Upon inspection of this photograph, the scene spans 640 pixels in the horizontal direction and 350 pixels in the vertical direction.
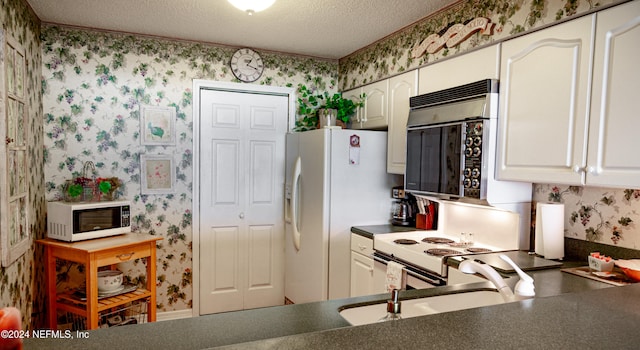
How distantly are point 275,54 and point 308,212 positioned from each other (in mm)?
1524

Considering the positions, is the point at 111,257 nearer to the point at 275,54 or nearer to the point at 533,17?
the point at 275,54

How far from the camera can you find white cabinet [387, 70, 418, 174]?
3.08 m

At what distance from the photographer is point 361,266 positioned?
3.12 metres

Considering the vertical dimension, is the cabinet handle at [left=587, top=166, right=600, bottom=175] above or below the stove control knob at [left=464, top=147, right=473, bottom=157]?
below

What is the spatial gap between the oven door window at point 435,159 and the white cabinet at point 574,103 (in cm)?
27

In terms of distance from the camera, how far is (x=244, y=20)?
299cm

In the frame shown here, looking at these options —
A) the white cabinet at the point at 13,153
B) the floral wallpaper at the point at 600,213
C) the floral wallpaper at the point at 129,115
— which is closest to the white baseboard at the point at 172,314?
the floral wallpaper at the point at 129,115

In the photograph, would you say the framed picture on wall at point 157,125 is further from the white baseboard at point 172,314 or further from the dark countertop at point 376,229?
the dark countertop at point 376,229

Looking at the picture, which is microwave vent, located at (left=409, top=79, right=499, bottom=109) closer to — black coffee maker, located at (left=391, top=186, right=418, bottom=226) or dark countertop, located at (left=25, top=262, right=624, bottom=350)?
black coffee maker, located at (left=391, top=186, right=418, bottom=226)

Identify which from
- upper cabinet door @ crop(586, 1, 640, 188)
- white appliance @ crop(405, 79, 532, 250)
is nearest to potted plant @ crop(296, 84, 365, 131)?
white appliance @ crop(405, 79, 532, 250)

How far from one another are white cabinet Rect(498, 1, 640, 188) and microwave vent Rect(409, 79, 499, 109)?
83mm

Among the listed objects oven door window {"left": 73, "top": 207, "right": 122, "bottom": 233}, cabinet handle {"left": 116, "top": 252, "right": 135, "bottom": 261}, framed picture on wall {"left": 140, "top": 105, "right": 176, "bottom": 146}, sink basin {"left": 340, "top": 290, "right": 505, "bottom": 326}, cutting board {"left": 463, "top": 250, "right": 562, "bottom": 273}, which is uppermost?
framed picture on wall {"left": 140, "top": 105, "right": 176, "bottom": 146}

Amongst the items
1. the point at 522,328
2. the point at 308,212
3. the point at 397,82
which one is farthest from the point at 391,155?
the point at 522,328

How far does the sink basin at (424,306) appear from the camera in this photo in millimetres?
1450
